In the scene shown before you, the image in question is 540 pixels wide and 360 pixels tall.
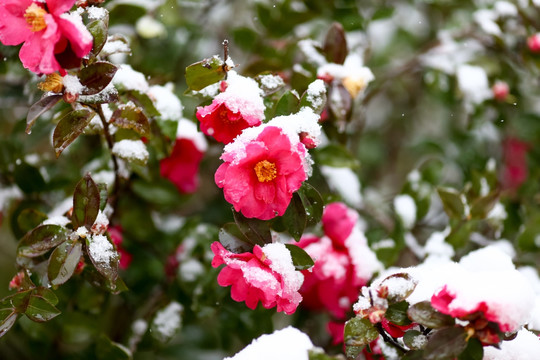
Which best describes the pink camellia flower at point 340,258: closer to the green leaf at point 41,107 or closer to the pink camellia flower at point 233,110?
the pink camellia flower at point 233,110

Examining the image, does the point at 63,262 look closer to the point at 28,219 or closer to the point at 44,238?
the point at 44,238

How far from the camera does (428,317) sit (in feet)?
2.21

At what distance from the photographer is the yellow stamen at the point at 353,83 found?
998 mm

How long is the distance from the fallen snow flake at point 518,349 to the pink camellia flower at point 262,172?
0.36 m

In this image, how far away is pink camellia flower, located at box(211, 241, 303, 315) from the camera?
27.2 inches

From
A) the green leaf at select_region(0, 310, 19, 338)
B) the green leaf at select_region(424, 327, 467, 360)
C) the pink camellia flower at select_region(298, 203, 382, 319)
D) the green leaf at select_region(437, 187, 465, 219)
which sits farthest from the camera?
the green leaf at select_region(437, 187, 465, 219)

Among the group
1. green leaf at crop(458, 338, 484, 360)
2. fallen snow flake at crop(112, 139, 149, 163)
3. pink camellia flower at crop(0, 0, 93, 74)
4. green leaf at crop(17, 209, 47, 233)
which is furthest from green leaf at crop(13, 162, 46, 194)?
green leaf at crop(458, 338, 484, 360)

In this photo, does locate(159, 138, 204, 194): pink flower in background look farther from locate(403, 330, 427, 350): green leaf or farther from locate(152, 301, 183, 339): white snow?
locate(403, 330, 427, 350): green leaf

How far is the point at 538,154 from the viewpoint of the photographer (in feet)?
5.01

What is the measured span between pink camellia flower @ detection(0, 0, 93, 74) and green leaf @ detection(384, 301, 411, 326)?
53 centimetres

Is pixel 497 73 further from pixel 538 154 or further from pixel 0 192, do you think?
pixel 0 192

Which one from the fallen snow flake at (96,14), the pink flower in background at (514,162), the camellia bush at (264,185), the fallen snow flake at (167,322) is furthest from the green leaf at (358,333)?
the pink flower in background at (514,162)

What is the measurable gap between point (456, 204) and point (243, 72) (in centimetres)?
55

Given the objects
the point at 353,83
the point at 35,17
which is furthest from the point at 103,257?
the point at 353,83
